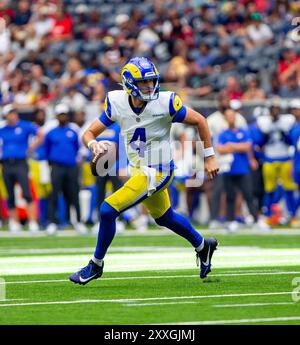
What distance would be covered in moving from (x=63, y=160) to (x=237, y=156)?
2852 mm

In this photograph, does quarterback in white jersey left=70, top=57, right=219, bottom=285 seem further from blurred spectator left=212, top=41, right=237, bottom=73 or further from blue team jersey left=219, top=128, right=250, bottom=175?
blurred spectator left=212, top=41, right=237, bottom=73

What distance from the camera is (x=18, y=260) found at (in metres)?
12.4

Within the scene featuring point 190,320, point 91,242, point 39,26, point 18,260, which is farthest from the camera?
point 39,26

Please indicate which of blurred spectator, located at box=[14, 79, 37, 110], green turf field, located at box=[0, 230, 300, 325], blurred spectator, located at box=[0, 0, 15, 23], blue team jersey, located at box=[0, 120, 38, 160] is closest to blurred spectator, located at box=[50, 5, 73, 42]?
blurred spectator, located at box=[0, 0, 15, 23]

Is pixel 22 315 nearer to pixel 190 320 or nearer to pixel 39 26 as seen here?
pixel 190 320

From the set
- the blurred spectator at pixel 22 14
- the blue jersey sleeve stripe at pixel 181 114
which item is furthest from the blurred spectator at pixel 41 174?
the blue jersey sleeve stripe at pixel 181 114

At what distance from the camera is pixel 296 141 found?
18500mm

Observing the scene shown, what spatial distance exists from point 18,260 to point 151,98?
3.77m

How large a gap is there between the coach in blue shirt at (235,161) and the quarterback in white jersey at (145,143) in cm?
843

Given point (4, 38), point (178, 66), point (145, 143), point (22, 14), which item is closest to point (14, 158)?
point (178, 66)

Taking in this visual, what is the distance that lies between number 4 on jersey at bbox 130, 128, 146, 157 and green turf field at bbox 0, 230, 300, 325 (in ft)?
3.80

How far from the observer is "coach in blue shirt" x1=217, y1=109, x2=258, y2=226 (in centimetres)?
1808

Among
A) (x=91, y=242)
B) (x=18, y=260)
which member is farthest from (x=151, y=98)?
(x=91, y=242)

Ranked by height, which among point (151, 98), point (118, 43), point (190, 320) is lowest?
point (190, 320)
